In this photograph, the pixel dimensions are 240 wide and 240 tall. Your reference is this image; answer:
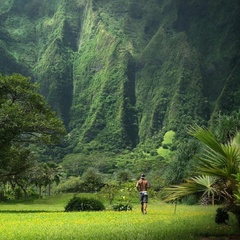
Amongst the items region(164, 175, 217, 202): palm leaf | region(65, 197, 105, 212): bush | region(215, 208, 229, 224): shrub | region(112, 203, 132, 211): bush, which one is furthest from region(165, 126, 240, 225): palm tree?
region(65, 197, 105, 212): bush

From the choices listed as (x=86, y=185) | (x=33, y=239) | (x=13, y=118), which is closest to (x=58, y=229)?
(x=33, y=239)

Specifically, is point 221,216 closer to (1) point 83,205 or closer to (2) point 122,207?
(2) point 122,207

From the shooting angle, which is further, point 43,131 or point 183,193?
point 43,131

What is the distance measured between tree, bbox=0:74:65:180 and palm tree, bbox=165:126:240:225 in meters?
19.7

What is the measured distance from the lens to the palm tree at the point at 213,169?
11.2m

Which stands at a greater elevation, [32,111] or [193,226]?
[32,111]

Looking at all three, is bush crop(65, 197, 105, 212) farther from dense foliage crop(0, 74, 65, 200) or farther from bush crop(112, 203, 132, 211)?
dense foliage crop(0, 74, 65, 200)

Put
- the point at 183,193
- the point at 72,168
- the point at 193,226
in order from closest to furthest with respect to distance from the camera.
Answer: the point at 183,193, the point at 193,226, the point at 72,168

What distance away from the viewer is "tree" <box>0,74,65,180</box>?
95.5ft

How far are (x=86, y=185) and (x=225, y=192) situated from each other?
7893 centimetres

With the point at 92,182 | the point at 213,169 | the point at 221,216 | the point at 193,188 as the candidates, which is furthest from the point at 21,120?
the point at 92,182

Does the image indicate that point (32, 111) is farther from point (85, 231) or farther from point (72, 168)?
point (72, 168)

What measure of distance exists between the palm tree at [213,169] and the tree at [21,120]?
64.6 feet

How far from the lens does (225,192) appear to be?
1188cm
